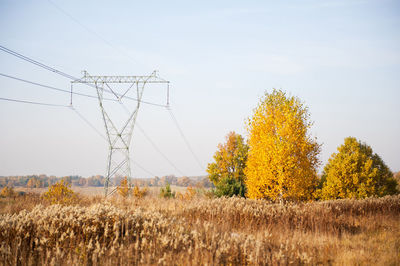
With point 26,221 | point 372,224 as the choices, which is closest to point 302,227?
Result: point 372,224

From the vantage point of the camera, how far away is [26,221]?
276 inches

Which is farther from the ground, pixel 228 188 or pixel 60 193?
pixel 60 193

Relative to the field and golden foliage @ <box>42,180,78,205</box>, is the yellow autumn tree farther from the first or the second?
golden foliage @ <box>42,180,78,205</box>

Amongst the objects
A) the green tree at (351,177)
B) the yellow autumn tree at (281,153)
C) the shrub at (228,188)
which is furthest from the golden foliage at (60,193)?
the green tree at (351,177)

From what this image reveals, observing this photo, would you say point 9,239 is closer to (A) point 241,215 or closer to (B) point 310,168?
(A) point 241,215

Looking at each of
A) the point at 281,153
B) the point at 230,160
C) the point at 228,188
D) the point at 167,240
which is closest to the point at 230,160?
the point at 230,160

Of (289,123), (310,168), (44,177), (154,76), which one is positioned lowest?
(44,177)

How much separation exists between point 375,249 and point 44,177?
13379 cm

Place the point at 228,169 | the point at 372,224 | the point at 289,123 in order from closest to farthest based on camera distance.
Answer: the point at 372,224 < the point at 289,123 < the point at 228,169

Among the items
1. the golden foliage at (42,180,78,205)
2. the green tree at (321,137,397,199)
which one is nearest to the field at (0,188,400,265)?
the golden foliage at (42,180,78,205)

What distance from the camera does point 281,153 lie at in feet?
56.2

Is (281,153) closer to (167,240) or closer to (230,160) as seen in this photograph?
(167,240)

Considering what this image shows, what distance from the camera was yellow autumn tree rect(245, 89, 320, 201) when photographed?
57.0ft

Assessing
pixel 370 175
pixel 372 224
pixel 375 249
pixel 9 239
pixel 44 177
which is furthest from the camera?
pixel 44 177
